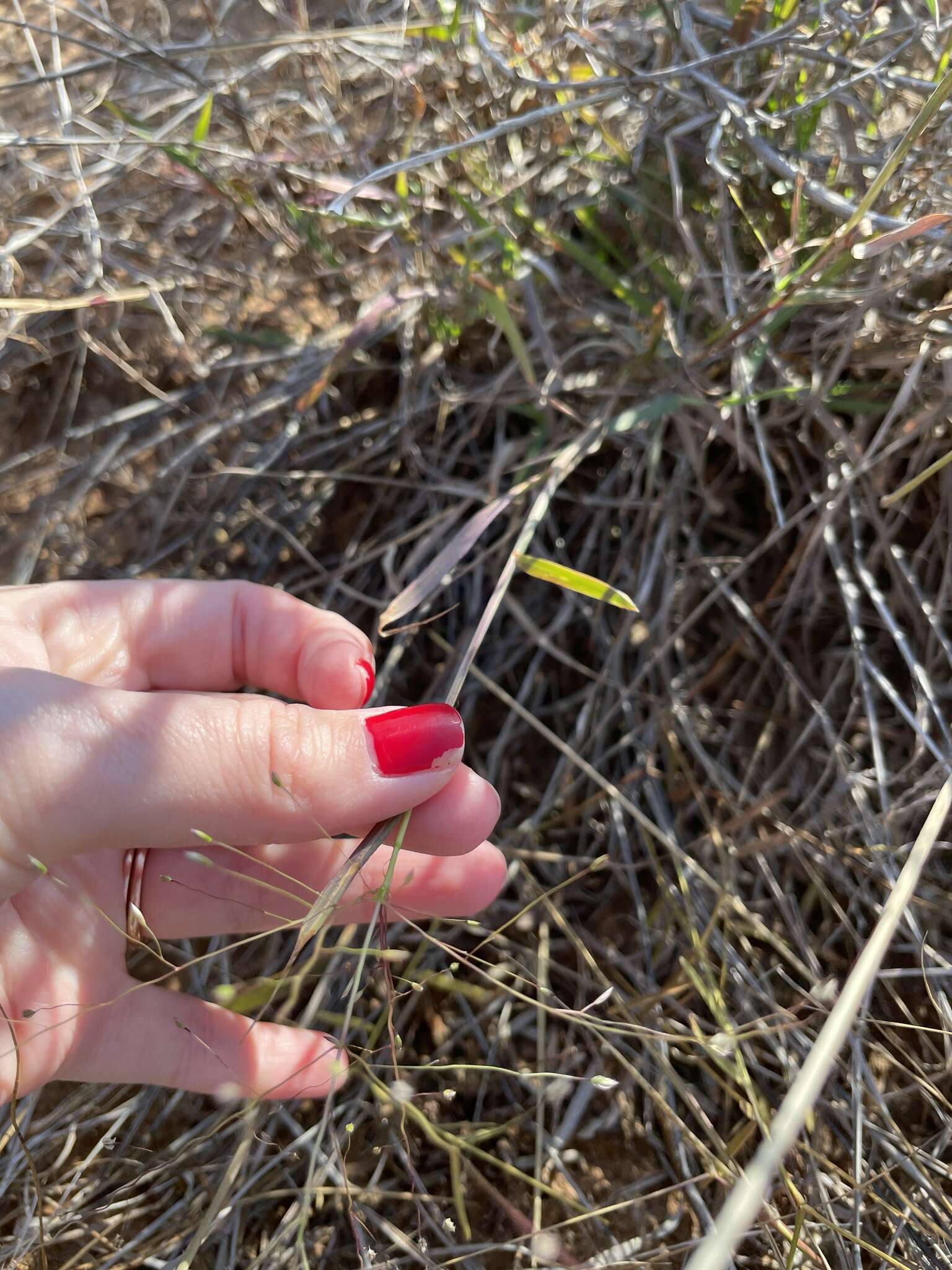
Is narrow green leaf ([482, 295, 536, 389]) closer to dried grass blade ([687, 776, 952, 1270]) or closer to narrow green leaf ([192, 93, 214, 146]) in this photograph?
narrow green leaf ([192, 93, 214, 146])

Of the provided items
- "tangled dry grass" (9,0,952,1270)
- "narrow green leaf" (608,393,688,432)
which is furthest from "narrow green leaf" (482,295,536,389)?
"narrow green leaf" (608,393,688,432)

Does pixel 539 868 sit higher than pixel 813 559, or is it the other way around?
pixel 813 559

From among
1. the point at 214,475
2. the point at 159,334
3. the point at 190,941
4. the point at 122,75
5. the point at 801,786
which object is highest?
the point at 122,75

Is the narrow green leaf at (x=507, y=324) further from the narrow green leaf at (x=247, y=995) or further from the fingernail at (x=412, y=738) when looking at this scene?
the narrow green leaf at (x=247, y=995)

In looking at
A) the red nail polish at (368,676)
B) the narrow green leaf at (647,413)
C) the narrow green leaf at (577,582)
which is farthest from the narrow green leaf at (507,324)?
the red nail polish at (368,676)

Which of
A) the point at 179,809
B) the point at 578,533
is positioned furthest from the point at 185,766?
the point at 578,533

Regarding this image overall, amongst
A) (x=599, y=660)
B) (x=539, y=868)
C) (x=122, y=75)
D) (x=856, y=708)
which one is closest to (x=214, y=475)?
(x=599, y=660)

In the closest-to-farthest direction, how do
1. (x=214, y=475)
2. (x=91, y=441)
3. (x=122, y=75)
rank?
(x=214, y=475), (x=91, y=441), (x=122, y=75)

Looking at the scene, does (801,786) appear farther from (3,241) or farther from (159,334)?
(3,241)
